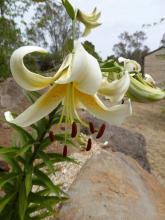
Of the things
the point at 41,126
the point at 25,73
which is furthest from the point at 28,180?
the point at 25,73

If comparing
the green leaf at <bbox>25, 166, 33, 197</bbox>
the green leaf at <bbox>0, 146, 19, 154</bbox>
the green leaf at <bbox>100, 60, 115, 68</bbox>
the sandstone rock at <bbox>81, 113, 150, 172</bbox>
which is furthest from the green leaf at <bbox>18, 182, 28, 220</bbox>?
the sandstone rock at <bbox>81, 113, 150, 172</bbox>

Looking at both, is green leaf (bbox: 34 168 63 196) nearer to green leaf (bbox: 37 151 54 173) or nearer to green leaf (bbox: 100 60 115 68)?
green leaf (bbox: 37 151 54 173)

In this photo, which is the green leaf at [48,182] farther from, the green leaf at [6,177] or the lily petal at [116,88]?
the lily petal at [116,88]

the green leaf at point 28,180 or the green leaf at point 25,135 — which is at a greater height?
the green leaf at point 25,135

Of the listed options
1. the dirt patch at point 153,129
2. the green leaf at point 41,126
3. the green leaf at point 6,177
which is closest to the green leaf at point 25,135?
the green leaf at point 41,126

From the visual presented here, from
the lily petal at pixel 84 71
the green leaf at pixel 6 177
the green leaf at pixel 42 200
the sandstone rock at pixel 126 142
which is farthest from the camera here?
the sandstone rock at pixel 126 142

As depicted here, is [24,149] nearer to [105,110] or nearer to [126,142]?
[105,110]
